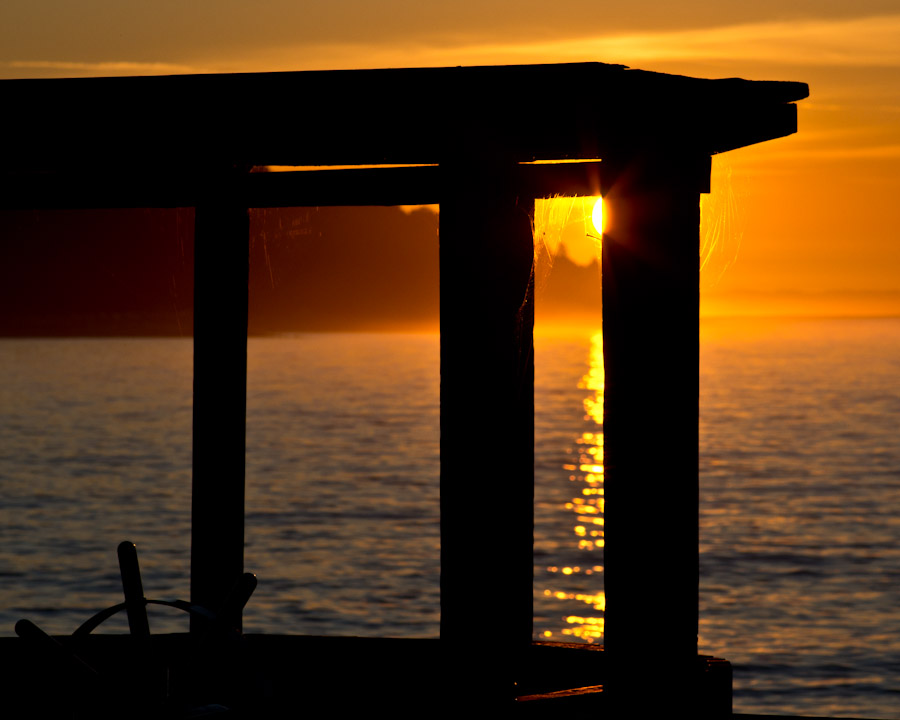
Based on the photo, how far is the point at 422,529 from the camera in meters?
36.6

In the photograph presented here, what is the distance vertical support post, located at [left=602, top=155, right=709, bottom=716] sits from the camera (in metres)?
5.61

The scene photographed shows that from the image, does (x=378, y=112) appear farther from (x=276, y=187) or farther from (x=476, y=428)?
(x=276, y=187)

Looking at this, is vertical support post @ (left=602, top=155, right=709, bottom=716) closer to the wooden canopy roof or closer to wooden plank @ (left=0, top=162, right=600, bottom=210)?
the wooden canopy roof

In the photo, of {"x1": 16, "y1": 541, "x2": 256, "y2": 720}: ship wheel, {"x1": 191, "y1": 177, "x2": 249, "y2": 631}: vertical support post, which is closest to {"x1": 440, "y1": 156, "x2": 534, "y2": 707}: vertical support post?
{"x1": 16, "y1": 541, "x2": 256, "y2": 720}: ship wheel

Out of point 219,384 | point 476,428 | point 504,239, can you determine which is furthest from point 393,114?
point 219,384

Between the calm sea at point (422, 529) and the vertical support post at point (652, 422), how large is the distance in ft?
2.19

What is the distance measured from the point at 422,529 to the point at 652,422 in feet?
103

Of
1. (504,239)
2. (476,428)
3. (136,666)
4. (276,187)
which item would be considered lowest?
(136,666)

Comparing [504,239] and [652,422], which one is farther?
[504,239]

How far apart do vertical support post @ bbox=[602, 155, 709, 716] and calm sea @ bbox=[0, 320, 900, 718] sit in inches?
26.3

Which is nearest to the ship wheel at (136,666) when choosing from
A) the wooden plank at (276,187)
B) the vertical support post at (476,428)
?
the vertical support post at (476,428)

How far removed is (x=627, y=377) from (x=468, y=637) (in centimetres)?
138

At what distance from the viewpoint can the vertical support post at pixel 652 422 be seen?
5.61 meters

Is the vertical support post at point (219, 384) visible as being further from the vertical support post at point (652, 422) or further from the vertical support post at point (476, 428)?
the vertical support post at point (652, 422)
